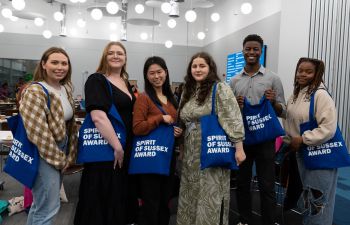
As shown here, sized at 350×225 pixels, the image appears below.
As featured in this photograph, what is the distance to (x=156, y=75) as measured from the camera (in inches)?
95.8

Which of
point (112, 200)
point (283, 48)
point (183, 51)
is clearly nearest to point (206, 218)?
point (112, 200)

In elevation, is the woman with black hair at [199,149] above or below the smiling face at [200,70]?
below

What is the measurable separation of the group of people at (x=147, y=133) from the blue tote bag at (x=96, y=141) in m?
0.05

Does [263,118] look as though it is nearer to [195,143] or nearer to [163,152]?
[195,143]

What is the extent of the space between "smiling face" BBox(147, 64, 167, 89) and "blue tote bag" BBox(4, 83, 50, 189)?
0.79m

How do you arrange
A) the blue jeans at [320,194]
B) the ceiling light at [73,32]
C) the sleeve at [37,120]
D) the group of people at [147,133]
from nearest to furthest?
the sleeve at [37,120] → the group of people at [147,133] → the blue jeans at [320,194] → the ceiling light at [73,32]

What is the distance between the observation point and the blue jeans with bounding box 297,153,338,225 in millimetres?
A: 2373

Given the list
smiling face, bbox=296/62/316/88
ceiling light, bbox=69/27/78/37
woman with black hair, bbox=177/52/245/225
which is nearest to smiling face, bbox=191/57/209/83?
woman with black hair, bbox=177/52/245/225

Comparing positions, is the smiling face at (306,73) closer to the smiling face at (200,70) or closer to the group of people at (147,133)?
the group of people at (147,133)

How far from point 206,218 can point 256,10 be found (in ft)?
25.3

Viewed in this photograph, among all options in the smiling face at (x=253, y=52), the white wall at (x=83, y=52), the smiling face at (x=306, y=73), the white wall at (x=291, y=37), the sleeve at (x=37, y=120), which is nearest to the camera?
the sleeve at (x=37, y=120)


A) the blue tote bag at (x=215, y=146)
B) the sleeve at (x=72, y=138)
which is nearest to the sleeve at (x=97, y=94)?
the sleeve at (x=72, y=138)

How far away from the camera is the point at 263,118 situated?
2641 mm

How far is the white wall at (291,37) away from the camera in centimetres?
622
